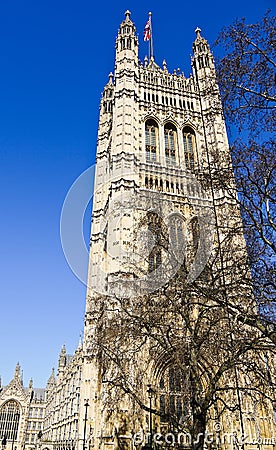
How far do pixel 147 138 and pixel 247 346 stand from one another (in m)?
25.1

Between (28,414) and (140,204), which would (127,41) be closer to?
(140,204)

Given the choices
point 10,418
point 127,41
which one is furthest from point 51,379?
point 127,41

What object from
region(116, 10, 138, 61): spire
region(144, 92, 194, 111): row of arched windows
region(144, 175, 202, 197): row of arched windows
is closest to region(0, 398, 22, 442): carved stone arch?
region(144, 175, 202, 197): row of arched windows

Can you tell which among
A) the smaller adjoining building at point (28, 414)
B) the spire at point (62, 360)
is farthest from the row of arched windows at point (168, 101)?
the spire at point (62, 360)

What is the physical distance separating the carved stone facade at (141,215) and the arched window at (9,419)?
52.6 feet

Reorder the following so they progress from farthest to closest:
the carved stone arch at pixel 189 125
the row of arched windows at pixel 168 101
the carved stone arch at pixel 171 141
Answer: the row of arched windows at pixel 168 101, the carved stone arch at pixel 189 125, the carved stone arch at pixel 171 141

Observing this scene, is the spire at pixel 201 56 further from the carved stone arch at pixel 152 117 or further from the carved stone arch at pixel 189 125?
the carved stone arch at pixel 152 117

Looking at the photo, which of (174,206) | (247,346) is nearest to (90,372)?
(174,206)

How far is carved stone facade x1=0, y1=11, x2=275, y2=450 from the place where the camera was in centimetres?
1673

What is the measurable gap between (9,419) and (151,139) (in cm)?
5148

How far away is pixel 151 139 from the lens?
32375mm

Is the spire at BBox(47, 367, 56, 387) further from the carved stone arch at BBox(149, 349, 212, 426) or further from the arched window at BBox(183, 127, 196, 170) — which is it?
the carved stone arch at BBox(149, 349, 212, 426)

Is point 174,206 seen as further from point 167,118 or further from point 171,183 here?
point 167,118

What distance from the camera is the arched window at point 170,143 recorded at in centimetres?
3173
